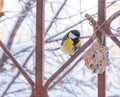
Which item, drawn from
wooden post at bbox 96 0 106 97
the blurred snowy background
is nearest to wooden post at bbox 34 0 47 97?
wooden post at bbox 96 0 106 97

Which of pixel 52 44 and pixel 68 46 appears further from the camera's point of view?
pixel 52 44

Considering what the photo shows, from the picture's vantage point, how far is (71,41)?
1000 mm

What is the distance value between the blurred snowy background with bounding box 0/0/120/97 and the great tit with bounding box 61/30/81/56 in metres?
0.11

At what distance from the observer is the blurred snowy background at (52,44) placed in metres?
1.17

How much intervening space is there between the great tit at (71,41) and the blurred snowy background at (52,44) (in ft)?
0.37

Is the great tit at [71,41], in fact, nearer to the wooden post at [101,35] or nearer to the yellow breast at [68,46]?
the yellow breast at [68,46]

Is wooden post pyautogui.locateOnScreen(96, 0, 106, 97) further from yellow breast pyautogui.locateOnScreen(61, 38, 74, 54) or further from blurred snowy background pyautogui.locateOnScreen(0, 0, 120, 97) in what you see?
blurred snowy background pyautogui.locateOnScreen(0, 0, 120, 97)

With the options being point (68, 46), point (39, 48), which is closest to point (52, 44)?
point (68, 46)

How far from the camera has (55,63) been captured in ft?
4.16

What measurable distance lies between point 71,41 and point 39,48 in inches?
9.4

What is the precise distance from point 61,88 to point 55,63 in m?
0.12

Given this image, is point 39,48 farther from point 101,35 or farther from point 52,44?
point 52,44

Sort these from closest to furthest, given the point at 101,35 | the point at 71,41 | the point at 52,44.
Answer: the point at 101,35, the point at 71,41, the point at 52,44

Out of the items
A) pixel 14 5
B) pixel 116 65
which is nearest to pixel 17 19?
pixel 14 5
